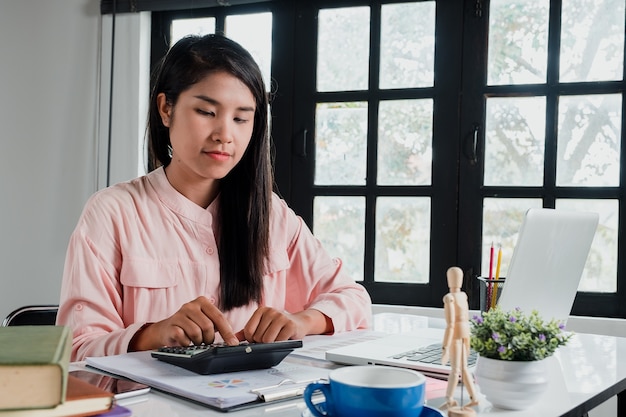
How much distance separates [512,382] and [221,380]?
0.37 metres

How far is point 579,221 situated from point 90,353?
0.89 m

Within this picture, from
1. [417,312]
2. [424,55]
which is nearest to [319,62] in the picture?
[424,55]

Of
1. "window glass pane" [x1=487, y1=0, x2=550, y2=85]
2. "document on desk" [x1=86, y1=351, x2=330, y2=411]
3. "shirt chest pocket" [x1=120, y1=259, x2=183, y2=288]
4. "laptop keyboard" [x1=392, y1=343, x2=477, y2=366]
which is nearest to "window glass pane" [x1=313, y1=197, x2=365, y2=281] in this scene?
"window glass pane" [x1=487, y1=0, x2=550, y2=85]

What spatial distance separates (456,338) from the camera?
74 centimetres

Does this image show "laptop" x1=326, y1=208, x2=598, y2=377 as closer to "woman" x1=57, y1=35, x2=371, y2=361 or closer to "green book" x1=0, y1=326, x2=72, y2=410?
"woman" x1=57, y1=35, x2=371, y2=361

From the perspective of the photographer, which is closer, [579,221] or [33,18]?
[579,221]

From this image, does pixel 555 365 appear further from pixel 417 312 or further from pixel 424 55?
pixel 424 55

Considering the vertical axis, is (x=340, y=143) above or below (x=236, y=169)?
above

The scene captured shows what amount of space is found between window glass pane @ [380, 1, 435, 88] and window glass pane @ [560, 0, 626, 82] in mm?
453

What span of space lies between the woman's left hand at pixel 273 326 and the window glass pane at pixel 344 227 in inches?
49.2

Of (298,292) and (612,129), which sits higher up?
(612,129)

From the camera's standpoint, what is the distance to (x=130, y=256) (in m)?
1.45

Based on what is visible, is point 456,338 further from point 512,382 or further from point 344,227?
point 344,227

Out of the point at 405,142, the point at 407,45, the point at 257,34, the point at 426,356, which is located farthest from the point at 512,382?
the point at 257,34
